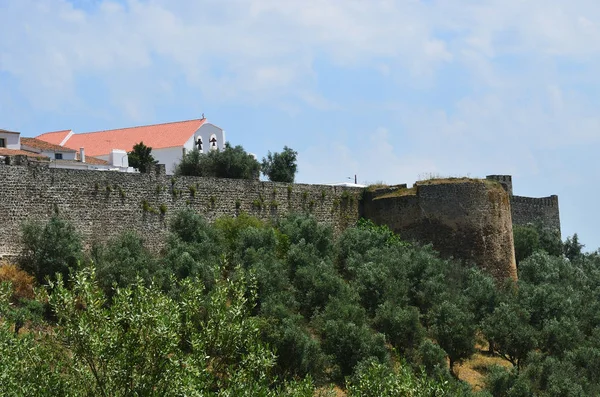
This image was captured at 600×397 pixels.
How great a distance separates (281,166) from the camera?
45000 millimetres

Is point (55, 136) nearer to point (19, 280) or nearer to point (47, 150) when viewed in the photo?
point (47, 150)

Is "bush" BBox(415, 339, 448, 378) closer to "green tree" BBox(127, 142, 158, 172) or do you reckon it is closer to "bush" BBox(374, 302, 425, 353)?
"bush" BBox(374, 302, 425, 353)

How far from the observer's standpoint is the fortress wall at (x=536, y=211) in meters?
45.1

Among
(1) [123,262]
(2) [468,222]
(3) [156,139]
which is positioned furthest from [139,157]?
(1) [123,262]

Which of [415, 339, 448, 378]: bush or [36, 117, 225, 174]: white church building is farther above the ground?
[36, 117, 225, 174]: white church building

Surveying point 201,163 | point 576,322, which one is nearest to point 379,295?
point 576,322

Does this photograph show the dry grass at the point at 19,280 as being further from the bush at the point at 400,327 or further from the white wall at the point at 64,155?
the white wall at the point at 64,155

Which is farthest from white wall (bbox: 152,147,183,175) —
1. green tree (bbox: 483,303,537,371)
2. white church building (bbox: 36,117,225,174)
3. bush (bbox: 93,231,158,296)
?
green tree (bbox: 483,303,537,371)

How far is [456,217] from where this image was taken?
1331 inches

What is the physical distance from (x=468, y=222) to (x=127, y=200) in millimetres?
11721

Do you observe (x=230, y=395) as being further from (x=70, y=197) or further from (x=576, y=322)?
(x=576, y=322)

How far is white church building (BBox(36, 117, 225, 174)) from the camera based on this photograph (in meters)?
51.7

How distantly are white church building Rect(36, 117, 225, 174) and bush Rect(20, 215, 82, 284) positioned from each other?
24.4 m

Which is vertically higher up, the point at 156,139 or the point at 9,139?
the point at 156,139
